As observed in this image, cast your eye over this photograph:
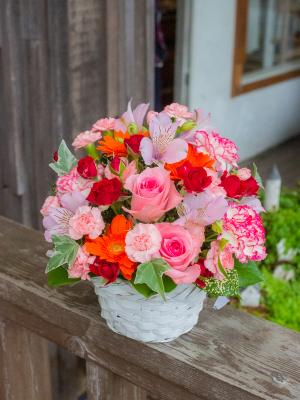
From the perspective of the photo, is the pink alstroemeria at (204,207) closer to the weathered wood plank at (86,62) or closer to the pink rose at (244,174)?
the pink rose at (244,174)

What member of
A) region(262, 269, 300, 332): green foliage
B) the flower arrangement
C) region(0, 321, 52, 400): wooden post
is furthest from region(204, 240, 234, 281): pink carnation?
region(262, 269, 300, 332): green foliage

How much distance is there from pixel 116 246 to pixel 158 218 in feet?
0.23

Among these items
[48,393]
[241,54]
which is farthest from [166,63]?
[48,393]

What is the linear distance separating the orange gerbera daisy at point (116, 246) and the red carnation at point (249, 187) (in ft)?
0.62

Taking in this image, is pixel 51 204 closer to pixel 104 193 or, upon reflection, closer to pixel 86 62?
pixel 104 193

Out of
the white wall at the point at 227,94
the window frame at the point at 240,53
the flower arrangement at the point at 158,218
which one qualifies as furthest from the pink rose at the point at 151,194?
the window frame at the point at 240,53

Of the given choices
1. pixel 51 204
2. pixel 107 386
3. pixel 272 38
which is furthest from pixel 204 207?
pixel 272 38

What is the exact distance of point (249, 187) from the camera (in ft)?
3.10

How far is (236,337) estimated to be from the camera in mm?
993

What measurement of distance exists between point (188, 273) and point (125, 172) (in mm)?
174

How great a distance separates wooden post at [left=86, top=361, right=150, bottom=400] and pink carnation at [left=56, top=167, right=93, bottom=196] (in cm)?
32

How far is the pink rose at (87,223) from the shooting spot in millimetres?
874

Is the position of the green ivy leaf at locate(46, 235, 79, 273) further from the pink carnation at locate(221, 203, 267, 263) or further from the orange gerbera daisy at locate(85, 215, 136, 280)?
the pink carnation at locate(221, 203, 267, 263)

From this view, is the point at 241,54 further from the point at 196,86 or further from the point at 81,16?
the point at 81,16
